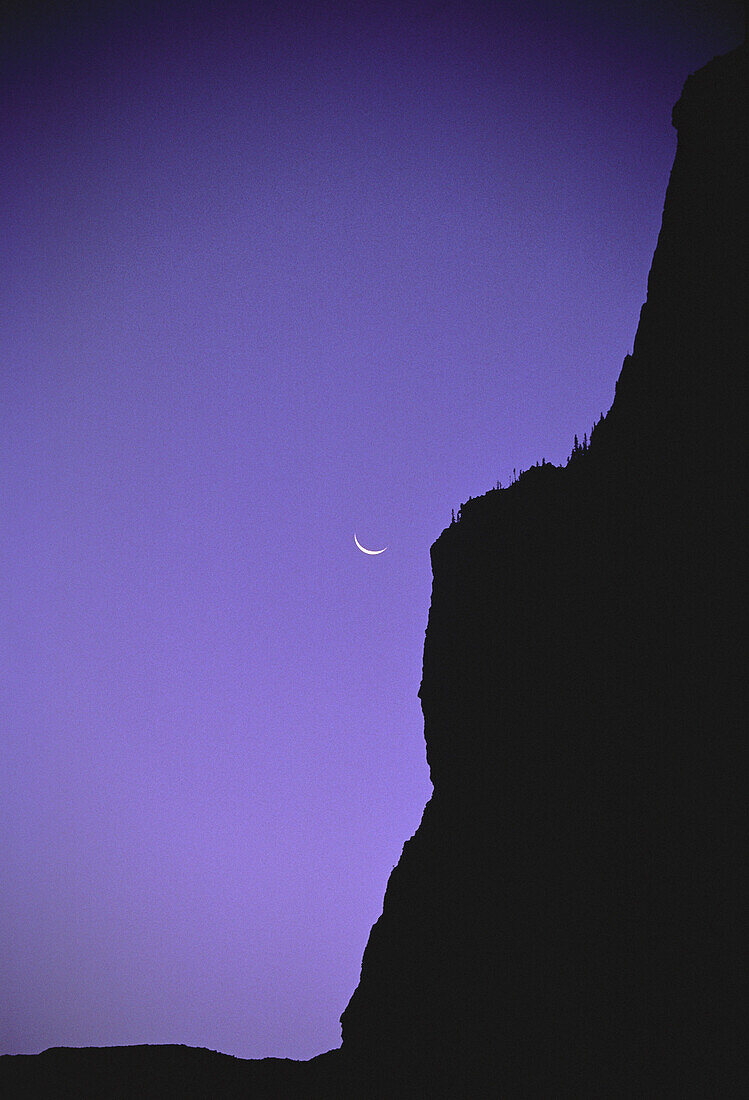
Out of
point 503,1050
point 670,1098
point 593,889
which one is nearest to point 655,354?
point 593,889

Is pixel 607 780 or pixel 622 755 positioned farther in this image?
pixel 607 780

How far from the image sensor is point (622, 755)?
1544cm

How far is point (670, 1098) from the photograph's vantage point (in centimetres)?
1167

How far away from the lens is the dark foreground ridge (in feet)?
39.9

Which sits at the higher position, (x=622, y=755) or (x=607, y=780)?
(x=622, y=755)

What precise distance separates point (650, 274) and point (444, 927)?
73.7 feet

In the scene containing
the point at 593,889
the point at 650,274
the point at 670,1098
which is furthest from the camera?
the point at 650,274

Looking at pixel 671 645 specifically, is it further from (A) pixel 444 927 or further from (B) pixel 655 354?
(A) pixel 444 927

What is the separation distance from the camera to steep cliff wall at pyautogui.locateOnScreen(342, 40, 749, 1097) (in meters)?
12.1

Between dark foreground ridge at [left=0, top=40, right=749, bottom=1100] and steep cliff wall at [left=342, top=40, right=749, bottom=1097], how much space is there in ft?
0.22

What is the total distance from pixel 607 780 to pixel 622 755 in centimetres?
94

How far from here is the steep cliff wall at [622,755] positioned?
39.8 ft

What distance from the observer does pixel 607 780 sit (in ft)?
52.2

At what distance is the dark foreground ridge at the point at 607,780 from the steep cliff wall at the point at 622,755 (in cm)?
7
